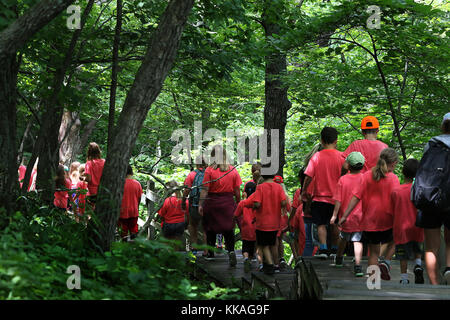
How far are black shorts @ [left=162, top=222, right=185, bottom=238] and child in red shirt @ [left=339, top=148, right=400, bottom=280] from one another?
4.48 metres

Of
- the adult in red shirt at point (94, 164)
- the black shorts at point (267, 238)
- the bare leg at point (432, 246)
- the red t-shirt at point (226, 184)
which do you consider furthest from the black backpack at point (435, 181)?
the adult in red shirt at point (94, 164)

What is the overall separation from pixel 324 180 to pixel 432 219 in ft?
7.01

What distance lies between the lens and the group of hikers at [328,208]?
6.00 metres

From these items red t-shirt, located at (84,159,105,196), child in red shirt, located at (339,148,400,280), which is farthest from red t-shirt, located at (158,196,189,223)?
child in red shirt, located at (339,148,400,280)

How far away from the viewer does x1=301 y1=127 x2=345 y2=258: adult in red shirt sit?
7832 mm

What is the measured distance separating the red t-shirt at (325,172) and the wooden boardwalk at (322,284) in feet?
2.75

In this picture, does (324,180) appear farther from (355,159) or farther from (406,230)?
(406,230)

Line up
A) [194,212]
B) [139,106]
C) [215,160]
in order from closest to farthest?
[139,106] → [215,160] → [194,212]

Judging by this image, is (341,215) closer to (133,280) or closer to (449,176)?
(449,176)

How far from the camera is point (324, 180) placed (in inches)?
308

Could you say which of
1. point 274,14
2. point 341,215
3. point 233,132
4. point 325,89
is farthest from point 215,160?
point 233,132

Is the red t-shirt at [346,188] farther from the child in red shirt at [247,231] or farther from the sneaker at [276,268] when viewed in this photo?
the child in red shirt at [247,231]

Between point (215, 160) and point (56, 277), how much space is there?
5.10 metres
